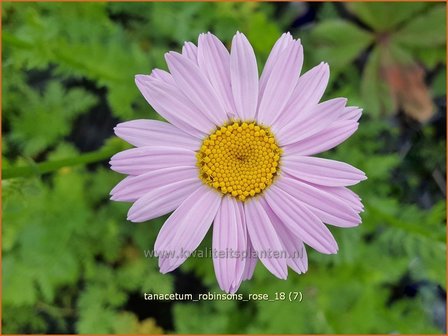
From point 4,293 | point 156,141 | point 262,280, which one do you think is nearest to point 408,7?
point 262,280

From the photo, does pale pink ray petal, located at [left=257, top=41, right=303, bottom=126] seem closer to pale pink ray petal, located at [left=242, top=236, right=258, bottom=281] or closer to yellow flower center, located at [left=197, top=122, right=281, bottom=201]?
yellow flower center, located at [left=197, top=122, right=281, bottom=201]

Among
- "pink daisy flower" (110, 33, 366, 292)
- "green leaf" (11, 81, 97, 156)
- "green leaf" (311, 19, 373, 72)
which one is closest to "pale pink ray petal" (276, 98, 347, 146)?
"pink daisy flower" (110, 33, 366, 292)

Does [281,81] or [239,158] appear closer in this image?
[281,81]

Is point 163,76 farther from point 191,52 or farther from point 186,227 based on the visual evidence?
point 186,227

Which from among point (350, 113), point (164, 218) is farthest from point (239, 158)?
point (164, 218)

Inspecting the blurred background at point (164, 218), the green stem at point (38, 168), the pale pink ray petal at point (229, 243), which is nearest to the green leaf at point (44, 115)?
the blurred background at point (164, 218)

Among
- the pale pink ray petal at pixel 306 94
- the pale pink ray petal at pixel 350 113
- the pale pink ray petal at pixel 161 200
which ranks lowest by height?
the pale pink ray petal at pixel 161 200

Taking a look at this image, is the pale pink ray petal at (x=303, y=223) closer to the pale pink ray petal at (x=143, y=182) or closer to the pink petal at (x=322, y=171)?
the pink petal at (x=322, y=171)
